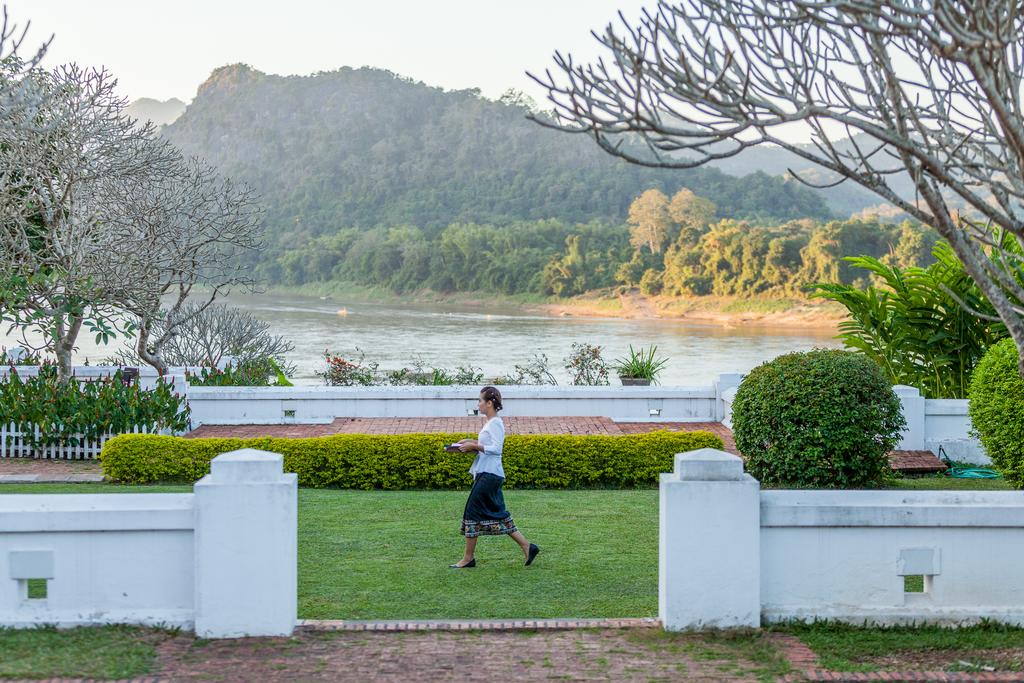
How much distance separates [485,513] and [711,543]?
2.25 meters

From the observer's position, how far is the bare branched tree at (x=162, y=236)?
1617 centimetres

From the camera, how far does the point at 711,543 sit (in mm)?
5980

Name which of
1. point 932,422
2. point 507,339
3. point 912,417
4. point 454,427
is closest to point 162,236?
point 454,427

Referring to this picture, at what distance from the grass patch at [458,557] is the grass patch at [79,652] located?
1.17 meters

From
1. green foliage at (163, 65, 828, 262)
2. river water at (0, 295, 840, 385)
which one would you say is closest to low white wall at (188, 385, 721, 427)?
river water at (0, 295, 840, 385)

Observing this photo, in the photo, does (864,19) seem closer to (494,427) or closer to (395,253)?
(494,427)

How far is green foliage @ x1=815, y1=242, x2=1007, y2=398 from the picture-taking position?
15.7 m

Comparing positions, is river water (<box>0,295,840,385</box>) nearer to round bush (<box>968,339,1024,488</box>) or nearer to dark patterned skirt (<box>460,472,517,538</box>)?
round bush (<box>968,339,1024,488</box>)

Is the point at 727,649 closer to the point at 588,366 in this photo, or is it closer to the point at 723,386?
the point at 723,386

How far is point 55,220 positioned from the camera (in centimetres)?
1589

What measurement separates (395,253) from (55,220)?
53.2m

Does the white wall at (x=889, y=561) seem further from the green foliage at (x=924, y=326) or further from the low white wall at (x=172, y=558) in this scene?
the green foliage at (x=924, y=326)

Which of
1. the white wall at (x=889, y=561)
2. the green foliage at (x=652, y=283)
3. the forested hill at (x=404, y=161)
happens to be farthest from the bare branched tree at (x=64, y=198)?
the forested hill at (x=404, y=161)

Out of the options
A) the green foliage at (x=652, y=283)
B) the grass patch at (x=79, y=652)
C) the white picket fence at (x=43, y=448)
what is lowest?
the grass patch at (x=79, y=652)
